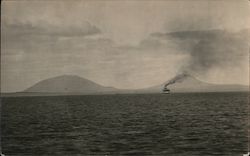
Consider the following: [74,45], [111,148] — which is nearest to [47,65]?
[74,45]

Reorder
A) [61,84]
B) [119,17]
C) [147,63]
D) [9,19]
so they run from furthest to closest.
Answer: [61,84] → [147,63] → [119,17] → [9,19]

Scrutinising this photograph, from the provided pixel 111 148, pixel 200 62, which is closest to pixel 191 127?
pixel 200 62

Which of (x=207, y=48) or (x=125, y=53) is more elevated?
(x=207, y=48)

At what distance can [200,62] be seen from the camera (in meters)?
13.7

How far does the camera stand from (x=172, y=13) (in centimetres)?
1126

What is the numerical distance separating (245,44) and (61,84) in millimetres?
10120

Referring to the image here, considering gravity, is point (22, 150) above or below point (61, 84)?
below

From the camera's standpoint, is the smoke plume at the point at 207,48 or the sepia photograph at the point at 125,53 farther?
the smoke plume at the point at 207,48

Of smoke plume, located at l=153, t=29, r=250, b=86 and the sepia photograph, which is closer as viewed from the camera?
the sepia photograph

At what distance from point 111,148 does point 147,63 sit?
408cm

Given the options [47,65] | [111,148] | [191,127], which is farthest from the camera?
[191,127]

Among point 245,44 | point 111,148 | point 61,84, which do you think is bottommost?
point 111,148

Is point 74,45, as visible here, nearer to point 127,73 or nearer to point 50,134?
point 127,73

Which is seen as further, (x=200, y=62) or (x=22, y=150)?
(x=200, y=62)
